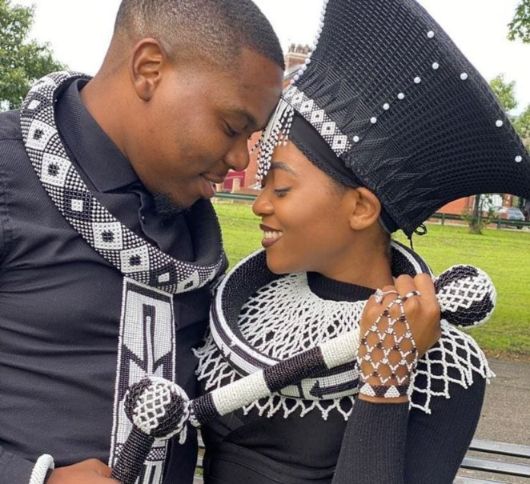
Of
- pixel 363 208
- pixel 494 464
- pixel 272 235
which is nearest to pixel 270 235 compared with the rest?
pixel 272 235

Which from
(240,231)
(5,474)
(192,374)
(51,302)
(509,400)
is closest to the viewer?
(5,474)

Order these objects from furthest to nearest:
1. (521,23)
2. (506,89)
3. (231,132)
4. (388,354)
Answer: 1. (506,89)
2. (521,23)
3. (231,132)
4. (388,354)

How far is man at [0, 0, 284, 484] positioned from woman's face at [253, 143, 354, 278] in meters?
0.13

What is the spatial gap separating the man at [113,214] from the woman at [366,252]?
156mm

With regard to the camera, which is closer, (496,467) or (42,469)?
(42,469)

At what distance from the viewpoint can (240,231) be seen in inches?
721

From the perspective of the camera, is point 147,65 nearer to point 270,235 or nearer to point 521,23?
point 270,235

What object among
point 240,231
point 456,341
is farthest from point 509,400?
point 240,231

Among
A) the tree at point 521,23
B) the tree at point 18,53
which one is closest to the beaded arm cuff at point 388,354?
the tree at point 521,23

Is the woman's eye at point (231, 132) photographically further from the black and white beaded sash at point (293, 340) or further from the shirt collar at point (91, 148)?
the black and white beaded sash at point (293, 340)

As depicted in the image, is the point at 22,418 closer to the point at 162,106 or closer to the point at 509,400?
→ the point at 162,106

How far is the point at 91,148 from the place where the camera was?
79.4 inches

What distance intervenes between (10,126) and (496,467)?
8.07 ft

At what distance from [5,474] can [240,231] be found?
16.6 m
